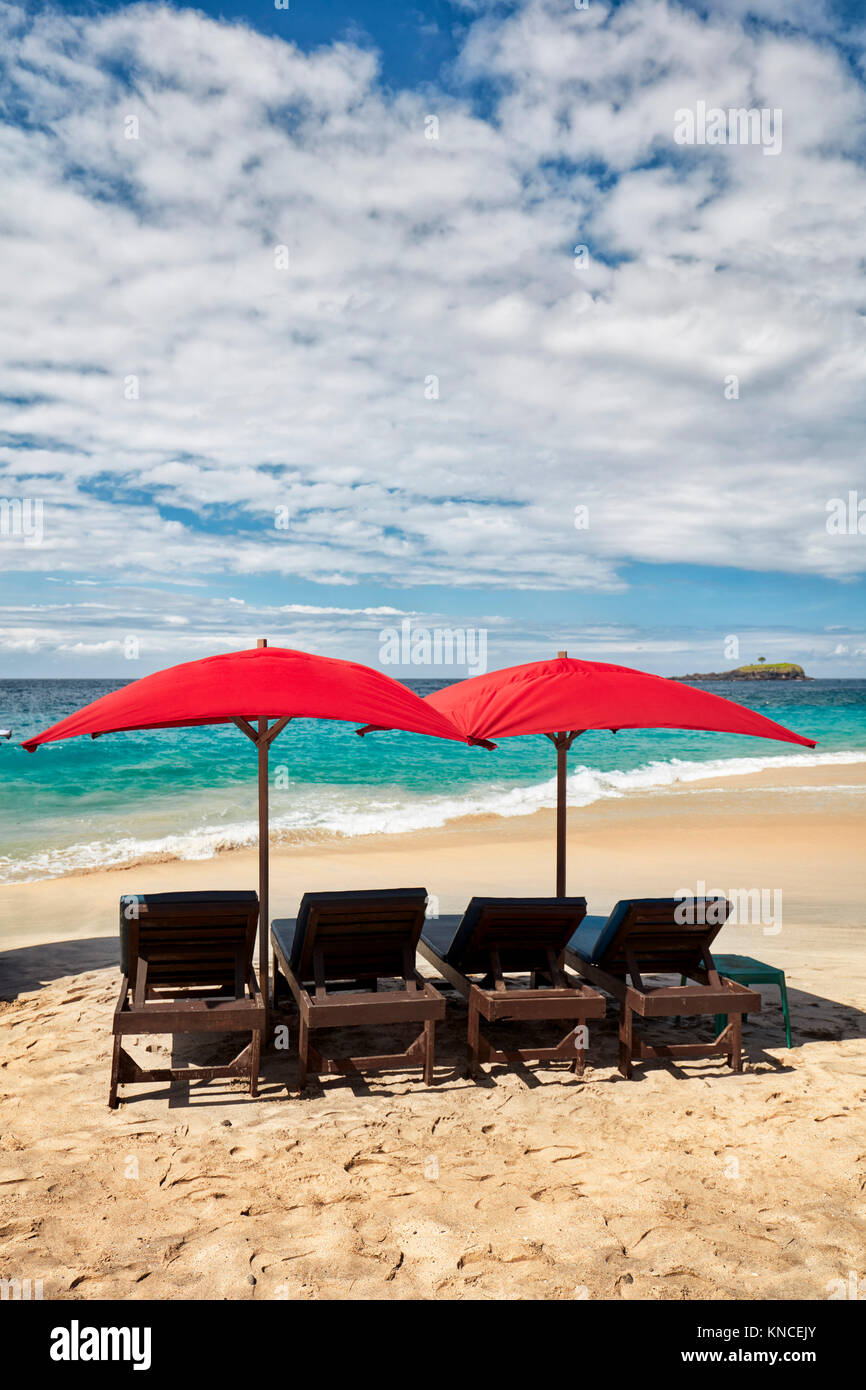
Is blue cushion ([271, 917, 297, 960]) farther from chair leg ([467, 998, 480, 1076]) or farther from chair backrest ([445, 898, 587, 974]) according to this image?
chair leg ([467, 998, 480, 1076])

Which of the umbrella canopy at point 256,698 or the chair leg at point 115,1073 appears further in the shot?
the chair leg at point 115,1073

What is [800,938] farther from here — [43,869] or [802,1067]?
[43,869]

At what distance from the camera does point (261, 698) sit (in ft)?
14.8

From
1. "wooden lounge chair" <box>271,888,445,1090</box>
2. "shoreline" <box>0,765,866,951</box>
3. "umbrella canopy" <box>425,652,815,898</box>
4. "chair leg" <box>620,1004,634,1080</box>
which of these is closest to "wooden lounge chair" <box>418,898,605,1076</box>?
"chair leg" <box>620,1004,634,1080</box>

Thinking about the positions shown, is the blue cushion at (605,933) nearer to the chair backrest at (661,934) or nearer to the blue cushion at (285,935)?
the chair backrest at (661,934)

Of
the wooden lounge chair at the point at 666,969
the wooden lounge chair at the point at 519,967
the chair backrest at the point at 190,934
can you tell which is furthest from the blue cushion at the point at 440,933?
the chair backrest at the point at 190,934

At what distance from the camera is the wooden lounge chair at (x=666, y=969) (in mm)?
5035

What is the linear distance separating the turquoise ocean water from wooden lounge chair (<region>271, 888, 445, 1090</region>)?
931cm

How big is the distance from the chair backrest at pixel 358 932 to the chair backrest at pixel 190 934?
0.32m

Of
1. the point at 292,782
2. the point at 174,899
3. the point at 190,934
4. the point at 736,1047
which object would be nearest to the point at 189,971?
the point at 190,934

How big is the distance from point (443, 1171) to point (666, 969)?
6.91 feet

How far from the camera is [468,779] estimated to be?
27.8 meters

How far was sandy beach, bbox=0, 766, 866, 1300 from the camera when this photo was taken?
3.15m
